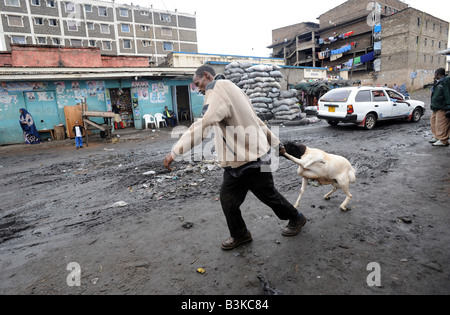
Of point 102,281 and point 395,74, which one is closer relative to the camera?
point 102,281

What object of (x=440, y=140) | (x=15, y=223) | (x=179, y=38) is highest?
(x=179, y=38)

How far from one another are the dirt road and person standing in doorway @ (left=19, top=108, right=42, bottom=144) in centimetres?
765

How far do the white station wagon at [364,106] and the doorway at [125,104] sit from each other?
11290 mm

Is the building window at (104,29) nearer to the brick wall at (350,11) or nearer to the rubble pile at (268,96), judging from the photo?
the brick wall at (350,11)

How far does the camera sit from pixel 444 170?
436 cm

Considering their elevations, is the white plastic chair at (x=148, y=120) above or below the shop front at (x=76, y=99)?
below

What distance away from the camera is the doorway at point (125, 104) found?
15.0 meters

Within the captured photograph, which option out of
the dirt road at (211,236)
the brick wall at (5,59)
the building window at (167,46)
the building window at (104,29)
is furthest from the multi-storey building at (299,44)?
the dirt road at (211,236)

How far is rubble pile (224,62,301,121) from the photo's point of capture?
1248 cm

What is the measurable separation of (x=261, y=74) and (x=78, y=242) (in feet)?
39.0

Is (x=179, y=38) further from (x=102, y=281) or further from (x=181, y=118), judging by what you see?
(x=102, y=281)

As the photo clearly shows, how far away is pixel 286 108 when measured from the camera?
40.5 feet

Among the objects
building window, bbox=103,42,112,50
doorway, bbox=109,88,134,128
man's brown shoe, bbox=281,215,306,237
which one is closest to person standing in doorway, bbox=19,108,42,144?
A: doorway, bbox=109,88,134,128

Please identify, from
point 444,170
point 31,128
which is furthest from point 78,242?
point 31,128
